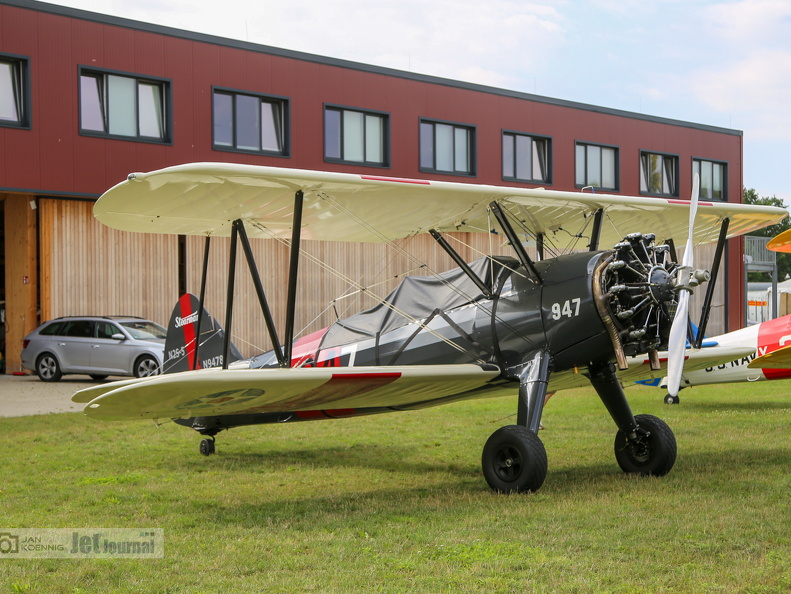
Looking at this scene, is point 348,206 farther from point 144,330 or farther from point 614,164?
point 614,164

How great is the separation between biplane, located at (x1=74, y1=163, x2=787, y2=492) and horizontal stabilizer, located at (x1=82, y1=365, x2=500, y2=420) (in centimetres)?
2

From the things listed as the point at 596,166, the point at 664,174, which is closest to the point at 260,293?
the point at 596,166

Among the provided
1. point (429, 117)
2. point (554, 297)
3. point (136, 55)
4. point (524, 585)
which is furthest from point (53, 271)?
point (524, 585)

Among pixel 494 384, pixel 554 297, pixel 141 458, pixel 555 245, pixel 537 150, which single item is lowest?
pixel 141 458

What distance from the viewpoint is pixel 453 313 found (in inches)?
284

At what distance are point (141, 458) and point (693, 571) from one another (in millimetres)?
5897

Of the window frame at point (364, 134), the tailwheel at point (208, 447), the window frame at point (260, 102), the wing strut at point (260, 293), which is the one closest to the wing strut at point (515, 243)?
the wing strut at point (260, 293)

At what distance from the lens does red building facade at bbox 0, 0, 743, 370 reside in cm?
1845

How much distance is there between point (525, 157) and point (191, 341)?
19185 millimetres

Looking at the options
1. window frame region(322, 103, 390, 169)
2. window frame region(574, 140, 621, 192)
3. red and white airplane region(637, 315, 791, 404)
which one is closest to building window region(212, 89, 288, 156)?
window frame region(322, 103, 390, 169)

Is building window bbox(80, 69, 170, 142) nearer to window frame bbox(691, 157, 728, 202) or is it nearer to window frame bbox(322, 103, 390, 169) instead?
window frame bbox(322, 103, 390, 169)

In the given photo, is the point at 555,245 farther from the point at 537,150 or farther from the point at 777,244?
the point at 537,150

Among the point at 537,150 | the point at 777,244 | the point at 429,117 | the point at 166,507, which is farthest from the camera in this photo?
the point at 537,150

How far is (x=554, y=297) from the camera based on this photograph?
6.52m
